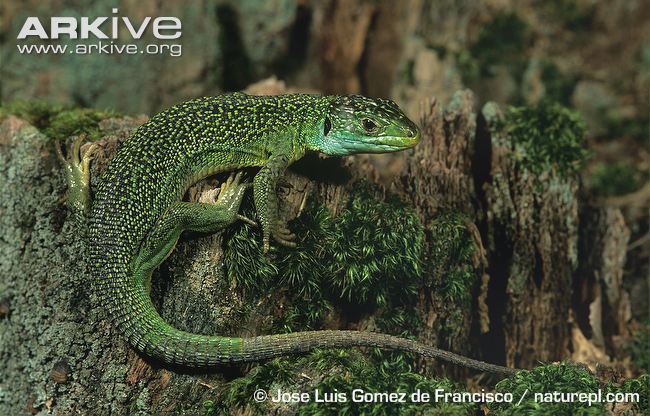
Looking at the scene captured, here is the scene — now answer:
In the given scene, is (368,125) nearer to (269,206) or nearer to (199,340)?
(269,206)

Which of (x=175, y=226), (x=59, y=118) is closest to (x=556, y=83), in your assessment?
(x=175, y=226)

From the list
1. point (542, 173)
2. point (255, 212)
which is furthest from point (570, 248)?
point (255, 212)

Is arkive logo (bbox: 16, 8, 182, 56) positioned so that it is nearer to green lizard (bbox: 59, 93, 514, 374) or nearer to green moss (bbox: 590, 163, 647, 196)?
green lizard (bbox: 59, 93, 514, 374)

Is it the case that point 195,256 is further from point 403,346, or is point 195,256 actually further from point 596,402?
point 596,402

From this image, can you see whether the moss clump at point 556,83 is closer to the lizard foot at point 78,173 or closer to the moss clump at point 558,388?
the moss clump at point 558,388

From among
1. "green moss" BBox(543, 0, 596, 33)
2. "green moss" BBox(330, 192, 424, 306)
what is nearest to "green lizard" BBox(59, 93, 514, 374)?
"green moss" BBox(330, 192, 424, 306)

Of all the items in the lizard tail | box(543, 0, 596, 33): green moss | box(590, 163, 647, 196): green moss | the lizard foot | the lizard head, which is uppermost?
box(543, 0, 596, 33): green moss
